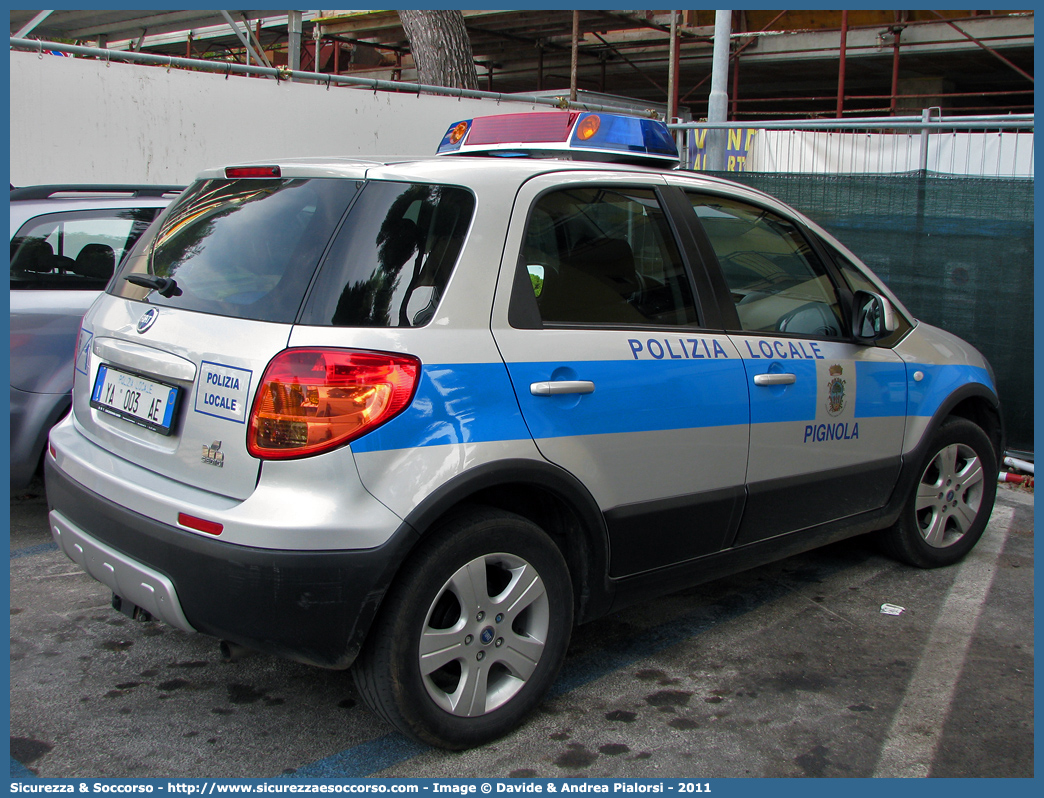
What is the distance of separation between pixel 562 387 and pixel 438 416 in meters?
0.44

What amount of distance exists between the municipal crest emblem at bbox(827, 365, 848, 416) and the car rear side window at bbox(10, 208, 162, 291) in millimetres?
3353

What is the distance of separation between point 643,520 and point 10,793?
6.57ft

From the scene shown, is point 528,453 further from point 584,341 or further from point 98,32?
point 98,32

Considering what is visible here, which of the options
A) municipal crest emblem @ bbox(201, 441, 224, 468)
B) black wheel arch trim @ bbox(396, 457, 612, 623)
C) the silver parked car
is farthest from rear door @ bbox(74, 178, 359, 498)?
the silver parked car

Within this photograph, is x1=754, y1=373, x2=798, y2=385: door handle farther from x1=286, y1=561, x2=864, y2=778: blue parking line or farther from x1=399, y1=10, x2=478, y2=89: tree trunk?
x1=399, y1=10, x2=478, y2=89: tree trunk

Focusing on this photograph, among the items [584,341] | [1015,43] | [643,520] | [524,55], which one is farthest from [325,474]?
[524,55]

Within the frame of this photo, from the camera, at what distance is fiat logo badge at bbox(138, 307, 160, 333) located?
9.39 feet

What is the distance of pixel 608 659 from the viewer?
3529mm

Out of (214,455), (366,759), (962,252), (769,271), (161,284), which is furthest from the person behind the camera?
(962,252)

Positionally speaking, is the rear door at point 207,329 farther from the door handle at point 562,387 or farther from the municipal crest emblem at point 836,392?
the municipal crest emblem at point 836,392

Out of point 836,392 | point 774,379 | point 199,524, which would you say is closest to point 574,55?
point 836,392

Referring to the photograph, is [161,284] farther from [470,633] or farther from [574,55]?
[574,55]

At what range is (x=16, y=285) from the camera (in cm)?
439

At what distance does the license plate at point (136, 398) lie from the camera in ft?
8.84
